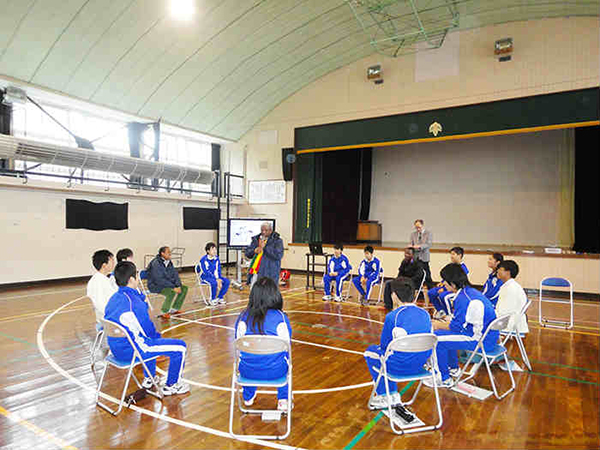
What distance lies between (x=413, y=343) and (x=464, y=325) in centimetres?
105

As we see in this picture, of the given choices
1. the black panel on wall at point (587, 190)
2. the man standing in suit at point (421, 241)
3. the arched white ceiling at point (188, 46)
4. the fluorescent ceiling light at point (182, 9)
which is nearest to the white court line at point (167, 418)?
the man standing in suit at point (421, 241)

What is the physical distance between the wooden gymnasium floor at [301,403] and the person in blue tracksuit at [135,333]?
0.27 m

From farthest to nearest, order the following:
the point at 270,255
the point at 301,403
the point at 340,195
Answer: the point at 340,195 < the point at 270,255 < the point at 301,403

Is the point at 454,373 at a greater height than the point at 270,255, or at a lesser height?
lesser

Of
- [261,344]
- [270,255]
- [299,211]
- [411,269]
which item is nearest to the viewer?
[261,344]

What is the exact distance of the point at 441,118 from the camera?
403 inches

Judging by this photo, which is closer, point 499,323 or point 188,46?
point 499,323

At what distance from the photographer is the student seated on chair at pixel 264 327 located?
2727mm

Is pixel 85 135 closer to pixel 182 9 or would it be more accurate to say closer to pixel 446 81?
pixel 182 9

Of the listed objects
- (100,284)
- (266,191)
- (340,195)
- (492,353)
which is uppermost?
(266,191)

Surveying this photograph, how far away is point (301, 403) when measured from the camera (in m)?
3.21

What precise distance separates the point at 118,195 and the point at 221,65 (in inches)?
184

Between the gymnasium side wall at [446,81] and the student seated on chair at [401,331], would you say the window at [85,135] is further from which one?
the student seated on chair at [401,331]

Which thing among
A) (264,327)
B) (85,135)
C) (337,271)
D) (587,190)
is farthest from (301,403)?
(85,135)
